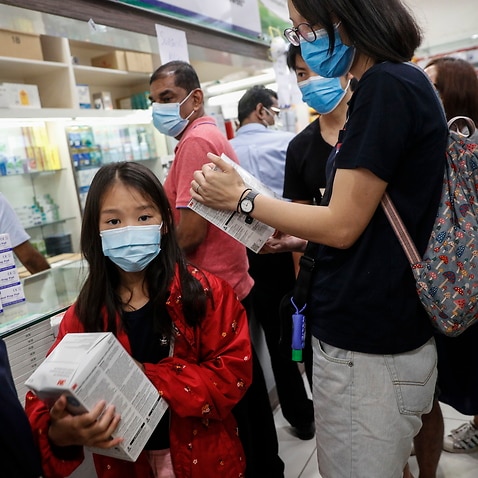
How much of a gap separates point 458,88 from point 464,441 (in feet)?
5.07

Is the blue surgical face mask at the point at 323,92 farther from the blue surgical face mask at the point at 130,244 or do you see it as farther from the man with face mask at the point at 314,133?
A: the blue surgical face mask at the point at 130,244

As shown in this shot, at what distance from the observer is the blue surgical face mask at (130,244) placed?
1162mm

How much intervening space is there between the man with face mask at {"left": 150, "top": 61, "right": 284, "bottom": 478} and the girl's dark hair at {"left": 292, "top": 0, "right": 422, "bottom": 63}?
2.44 feet

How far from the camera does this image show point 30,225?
3826 mm

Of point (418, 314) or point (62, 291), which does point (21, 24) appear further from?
point (418, 314)

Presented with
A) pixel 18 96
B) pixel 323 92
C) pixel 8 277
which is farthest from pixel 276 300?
pixel 18 96

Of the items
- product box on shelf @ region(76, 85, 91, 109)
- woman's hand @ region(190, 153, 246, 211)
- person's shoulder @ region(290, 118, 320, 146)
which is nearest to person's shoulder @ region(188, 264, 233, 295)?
woman's hand @ region(190, 153, 246, 211)

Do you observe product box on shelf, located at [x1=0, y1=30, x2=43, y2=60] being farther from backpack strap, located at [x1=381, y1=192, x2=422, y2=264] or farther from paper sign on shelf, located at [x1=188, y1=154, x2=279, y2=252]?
backpack strap, located at [x1=381, y1=192, x2=422, y2=264]

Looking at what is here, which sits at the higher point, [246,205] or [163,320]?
[246,205]

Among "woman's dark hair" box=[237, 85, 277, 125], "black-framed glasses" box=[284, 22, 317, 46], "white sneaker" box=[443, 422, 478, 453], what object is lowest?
"white sneaker" box=[443, 422, 478, 453]

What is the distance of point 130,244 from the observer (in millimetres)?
1160

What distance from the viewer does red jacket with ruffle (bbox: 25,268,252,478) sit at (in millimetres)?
1084

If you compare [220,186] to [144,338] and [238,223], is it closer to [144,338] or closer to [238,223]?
[238,223]

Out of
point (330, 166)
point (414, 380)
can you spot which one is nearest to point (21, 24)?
point (330, 166)
